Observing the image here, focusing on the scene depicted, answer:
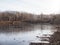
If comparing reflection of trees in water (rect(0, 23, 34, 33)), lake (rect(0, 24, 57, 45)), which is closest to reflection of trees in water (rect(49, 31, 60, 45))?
lake (rect(0, 24, 57, 45))

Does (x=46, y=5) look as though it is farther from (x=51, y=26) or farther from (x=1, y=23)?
(x=1, y=23)

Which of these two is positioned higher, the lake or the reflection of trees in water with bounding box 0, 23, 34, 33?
the reflection of trees in water with bounding box 0, 23, 34, 33

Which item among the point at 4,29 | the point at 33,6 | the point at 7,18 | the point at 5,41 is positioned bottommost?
the point at 5,41

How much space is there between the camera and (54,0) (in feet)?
8.75

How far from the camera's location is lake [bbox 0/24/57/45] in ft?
8.54

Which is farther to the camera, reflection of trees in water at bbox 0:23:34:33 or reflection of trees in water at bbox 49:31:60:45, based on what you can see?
reflection of trees in water at bbox 0:23:34:33

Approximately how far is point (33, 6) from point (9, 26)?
0.56 meters

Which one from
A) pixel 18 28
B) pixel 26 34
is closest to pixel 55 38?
pixel 26 34

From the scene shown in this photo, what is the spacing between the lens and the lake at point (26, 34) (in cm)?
260

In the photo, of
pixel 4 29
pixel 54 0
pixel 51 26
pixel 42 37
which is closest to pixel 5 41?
pixel 4 29

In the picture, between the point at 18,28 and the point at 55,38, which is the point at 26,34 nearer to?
the point at 18,28

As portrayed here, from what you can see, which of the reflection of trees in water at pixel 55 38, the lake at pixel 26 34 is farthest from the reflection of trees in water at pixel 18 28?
the reflection of trees in water at pixel 55 38

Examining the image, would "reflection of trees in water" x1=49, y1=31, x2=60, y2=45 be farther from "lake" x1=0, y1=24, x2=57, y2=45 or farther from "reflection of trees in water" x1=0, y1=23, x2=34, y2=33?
"reflection of trees in water" x1=0, y1=23, x2=34, y2=33

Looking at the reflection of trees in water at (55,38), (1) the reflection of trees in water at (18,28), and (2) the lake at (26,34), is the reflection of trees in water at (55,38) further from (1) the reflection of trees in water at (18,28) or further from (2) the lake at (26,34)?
(1) the reflection of trees in water at (18,28)
